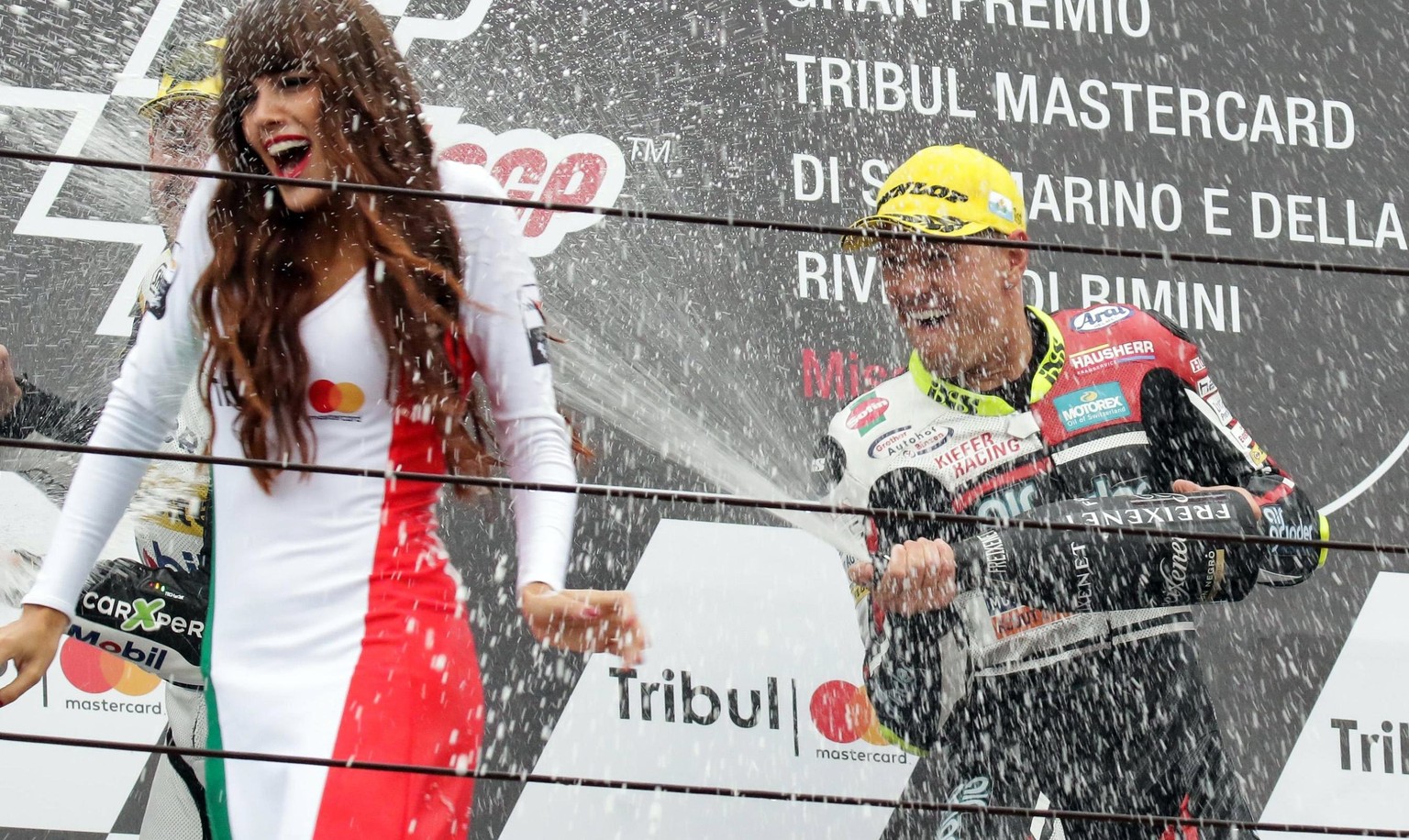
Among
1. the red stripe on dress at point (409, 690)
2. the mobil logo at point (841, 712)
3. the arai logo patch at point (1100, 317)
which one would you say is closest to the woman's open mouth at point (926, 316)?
the arai logo patch at point (1100, 317)

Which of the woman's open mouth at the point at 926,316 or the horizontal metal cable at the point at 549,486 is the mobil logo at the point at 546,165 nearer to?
the woman's open mouth at the point at 926,316

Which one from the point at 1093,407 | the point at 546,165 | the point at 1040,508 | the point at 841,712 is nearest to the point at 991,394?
the point at 1093,407

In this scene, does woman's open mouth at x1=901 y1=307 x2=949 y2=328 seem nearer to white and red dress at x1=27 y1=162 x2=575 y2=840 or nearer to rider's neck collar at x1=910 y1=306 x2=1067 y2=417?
rider's neck collar at x1=910 y1=306 x2=1067 y2=417

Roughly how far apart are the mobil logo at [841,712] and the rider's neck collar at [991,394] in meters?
0.47

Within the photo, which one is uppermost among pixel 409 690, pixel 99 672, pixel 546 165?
pixel 546 165

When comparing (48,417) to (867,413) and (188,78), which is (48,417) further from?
(867,413)

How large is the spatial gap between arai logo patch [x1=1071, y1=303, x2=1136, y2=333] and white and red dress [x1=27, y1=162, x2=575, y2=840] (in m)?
1.17

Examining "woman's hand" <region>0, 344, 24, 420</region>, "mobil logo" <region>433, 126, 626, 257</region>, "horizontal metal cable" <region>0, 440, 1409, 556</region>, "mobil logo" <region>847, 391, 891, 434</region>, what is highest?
"mobil logo" <region>433, 126, 626, 257</region>

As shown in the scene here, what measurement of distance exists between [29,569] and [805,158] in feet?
4.22

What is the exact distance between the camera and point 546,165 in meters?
2.82

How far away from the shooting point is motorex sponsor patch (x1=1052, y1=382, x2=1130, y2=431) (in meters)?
2.42

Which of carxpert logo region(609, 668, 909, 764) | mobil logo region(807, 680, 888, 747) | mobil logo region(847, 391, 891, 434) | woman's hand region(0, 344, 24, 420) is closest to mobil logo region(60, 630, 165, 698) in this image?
woman's hand region(0, 344, 24, 420)

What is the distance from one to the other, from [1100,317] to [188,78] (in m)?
1.29

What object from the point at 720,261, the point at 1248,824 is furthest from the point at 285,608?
the point at 720,261
